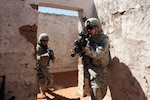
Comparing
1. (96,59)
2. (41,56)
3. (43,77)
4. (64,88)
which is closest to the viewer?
(96,59)

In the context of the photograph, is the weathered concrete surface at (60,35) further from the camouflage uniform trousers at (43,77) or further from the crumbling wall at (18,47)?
the crumbling wall at (18,47)

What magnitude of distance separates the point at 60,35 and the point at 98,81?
186 inches

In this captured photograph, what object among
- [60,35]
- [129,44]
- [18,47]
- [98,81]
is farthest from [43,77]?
[60,35]

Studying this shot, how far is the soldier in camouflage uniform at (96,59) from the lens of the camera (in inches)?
97.8

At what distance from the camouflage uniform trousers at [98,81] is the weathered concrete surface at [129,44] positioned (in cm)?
29

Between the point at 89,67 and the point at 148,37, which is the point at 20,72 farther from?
the point at 148,37

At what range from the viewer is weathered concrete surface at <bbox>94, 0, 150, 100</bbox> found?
7.31 feet

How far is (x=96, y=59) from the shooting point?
2609mm

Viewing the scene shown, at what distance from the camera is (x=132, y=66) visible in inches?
95.7

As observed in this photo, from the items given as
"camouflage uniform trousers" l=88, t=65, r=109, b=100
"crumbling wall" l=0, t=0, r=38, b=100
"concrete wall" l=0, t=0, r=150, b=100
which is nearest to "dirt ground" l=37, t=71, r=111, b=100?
"camouflage uniform trousers" l=88, t=65, r=109, b=100

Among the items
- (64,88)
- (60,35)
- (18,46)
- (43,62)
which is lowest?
(64,88)

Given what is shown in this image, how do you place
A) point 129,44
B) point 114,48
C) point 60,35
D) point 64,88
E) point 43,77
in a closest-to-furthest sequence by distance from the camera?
point 129,44 < point 114,48 < point 43,77 < point 64,88 < point 60,35

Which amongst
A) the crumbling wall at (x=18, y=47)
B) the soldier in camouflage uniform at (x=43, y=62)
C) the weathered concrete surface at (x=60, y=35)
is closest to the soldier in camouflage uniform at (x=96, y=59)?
the crumbling wall at (x=18, y=47)

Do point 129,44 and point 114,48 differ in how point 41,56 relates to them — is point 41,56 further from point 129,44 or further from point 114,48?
point 129,44
